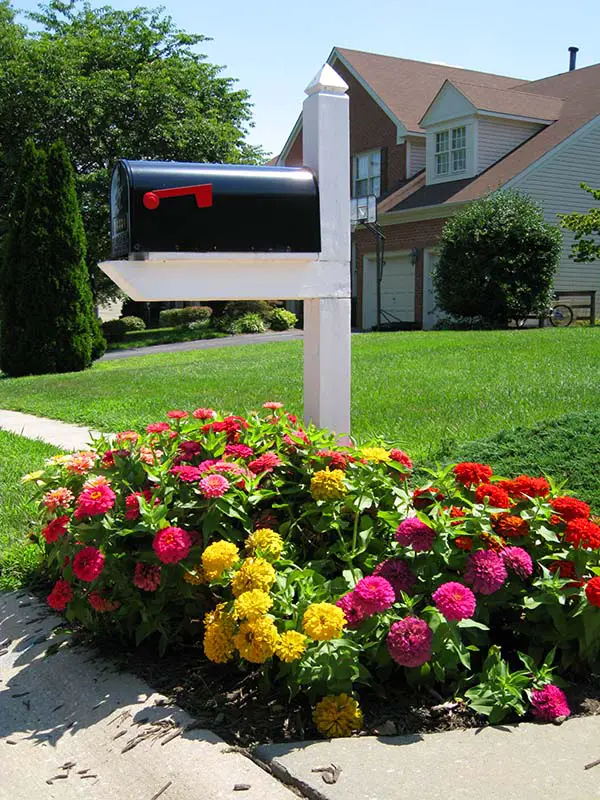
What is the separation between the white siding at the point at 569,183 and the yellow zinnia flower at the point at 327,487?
20.4 m

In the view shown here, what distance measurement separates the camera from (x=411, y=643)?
2.29 metres

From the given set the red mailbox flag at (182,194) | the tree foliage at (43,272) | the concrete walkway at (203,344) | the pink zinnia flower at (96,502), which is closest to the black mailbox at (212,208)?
the red mailbox flag at (182,194)

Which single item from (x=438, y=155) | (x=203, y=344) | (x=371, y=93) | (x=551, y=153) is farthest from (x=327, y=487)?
(x=371, y=93)

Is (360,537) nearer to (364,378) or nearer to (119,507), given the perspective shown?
(119,507)

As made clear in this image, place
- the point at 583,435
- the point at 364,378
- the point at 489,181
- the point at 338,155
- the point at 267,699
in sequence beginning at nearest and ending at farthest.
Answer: the point at 267,699 < the point at 338,155 < the point at 583,435 < the point at 364,378 < the point at 489,181

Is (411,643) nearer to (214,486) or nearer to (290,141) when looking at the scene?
(214,486)

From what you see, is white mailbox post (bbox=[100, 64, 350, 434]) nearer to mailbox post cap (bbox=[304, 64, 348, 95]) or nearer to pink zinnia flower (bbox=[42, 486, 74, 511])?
mailbox post cap (bbox=[304, 64, 348, 95])

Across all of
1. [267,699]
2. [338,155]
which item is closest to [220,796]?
[267,699]

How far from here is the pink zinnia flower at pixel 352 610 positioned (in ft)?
7.86

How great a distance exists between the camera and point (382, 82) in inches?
1029

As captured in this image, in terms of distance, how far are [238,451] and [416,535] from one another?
855mm

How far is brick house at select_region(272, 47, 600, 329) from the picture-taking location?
22125 mm

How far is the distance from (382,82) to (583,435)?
23.8 meters

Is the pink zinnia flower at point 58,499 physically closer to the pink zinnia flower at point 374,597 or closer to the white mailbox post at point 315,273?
the white mailbox post at point 315,273
